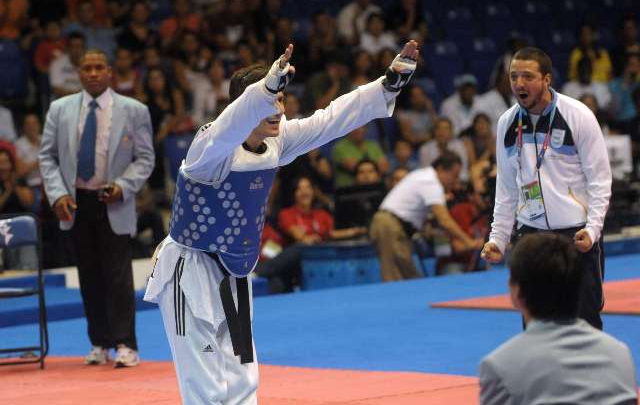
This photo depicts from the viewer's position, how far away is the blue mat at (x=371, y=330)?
8.13 m

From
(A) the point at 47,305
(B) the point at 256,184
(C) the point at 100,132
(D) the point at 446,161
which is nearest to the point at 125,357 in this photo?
(C) the point at 100,132

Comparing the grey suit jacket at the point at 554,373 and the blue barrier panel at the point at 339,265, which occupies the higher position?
the grey suit jacket at the point at 554,373

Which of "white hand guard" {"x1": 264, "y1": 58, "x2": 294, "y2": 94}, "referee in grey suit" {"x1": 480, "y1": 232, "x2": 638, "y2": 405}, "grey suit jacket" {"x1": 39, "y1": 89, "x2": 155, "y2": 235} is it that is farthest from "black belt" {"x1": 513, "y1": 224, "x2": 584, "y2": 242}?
"referee in grey suit" {"x1": 480, "y1": 232, "x2": 638, "y2": 405}

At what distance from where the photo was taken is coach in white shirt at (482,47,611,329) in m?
6.09

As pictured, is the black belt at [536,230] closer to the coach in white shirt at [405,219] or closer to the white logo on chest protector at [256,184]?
the white logo on chest protector at [256,184]

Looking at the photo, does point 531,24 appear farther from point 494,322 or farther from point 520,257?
point 520,257

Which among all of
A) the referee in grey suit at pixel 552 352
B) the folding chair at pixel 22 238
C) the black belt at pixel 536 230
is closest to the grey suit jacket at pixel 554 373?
the referee in grey suit at pixel 552 352

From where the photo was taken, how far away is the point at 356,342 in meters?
8.91

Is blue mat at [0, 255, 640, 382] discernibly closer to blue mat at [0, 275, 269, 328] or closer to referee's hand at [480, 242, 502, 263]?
blue mat at [0, 275, 269, 328]

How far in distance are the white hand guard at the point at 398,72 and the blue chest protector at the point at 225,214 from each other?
565mm

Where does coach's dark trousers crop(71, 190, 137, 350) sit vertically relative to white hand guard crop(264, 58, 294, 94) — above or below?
below

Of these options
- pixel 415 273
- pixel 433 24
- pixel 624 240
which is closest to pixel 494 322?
pixel 415 273

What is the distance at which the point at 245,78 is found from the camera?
15.9ft

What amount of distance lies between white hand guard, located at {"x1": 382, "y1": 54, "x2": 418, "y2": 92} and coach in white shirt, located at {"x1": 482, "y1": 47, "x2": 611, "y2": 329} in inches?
56.2
